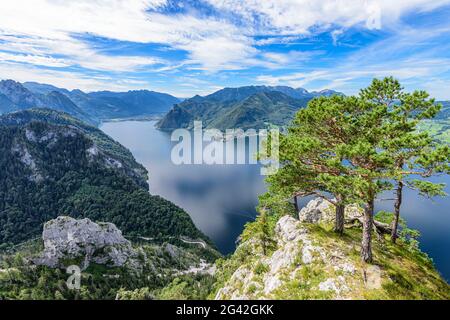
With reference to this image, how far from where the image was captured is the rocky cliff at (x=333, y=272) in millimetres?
18844

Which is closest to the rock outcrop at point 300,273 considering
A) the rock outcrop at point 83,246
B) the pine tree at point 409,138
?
the pine tree at point 409,138

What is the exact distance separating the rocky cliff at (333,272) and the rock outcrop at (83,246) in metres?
68.5

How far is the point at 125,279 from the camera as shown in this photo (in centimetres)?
7769

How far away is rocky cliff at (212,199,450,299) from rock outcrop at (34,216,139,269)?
68546mm

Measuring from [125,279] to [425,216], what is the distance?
411ft

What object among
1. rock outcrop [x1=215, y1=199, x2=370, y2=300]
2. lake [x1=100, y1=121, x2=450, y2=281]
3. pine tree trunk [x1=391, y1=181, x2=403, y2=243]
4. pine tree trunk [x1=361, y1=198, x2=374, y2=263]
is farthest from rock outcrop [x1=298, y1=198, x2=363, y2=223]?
lake [x1=100, y1=121, x2=450, y2=281]

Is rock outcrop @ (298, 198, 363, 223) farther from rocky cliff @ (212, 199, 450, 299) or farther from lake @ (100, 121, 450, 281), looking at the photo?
lake @ (100, 121, 450, 281)

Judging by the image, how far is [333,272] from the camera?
20031mm

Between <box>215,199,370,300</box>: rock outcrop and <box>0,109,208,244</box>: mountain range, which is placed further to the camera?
<box>0,109,208,244</box>: mountain range

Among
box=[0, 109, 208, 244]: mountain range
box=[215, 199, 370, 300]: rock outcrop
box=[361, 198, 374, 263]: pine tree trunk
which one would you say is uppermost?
box=[361, 198, 374, 263]: pine tree trunk

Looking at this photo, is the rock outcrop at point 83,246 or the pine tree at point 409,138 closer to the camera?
the pine tree at point 409,138

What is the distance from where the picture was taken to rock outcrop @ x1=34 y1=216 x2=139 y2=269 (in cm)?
7669

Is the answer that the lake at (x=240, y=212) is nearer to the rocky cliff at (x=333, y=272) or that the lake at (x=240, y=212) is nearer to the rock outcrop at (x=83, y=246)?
→ the rock outcrop at (x=83, y=246)
